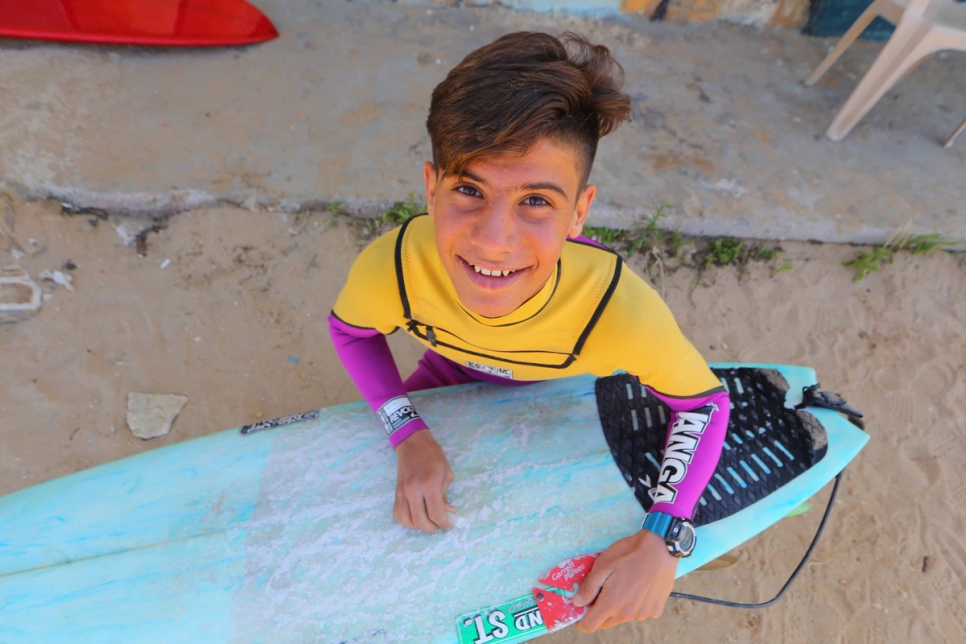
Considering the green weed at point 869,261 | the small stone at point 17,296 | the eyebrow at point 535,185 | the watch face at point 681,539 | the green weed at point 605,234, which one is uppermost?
the eyebrow at point 535,185

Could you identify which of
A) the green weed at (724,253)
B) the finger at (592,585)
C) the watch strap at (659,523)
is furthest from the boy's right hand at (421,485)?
the green weed at (724,253)

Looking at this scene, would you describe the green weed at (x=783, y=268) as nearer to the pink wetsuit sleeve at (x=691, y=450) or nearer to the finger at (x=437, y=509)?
the pink wetsuit sleeve at (x=691, y=450)

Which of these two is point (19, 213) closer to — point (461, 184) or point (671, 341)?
point (461, 184)

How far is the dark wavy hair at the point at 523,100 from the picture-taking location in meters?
1.06

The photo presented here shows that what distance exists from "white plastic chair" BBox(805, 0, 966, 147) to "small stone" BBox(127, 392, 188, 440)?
390cm

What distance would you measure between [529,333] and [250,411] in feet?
5.58

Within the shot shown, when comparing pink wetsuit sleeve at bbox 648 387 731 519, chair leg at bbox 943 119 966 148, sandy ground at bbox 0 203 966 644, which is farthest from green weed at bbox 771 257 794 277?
pink wetsuit sleeve at bbox 648 387 731 519

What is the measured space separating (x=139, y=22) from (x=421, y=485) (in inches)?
133

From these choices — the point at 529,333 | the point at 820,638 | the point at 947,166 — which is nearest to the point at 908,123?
the point at 947,166

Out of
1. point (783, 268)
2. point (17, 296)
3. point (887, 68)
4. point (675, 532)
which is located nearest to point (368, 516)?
point (675, 532)

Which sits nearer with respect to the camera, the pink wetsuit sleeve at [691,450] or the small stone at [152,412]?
the pink wetsuit sleeve at [691,450]

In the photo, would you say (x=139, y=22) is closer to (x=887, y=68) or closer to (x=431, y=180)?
(x=431, y=180)

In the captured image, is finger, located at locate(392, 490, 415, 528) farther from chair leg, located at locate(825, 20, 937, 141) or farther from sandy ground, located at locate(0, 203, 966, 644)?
chair leg, located at locate(825, 20, 937, 141)

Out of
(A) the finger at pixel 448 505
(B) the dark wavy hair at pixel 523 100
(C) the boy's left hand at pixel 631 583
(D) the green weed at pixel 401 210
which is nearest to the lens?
(B) the dark wavy hair at pixel 523 100
